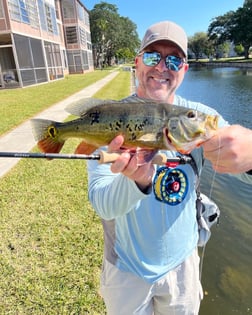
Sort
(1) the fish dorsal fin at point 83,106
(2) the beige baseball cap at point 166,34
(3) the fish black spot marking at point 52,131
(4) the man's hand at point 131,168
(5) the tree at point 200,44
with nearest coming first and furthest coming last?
(4) the man's hand at point 131,168 → (1) the fish dorsal fin at point 83,106 → (3) the fish black spot marking at point 52,131 → (2) the beige baseball cap at point 166,34 → (5) the tree at point 200,44

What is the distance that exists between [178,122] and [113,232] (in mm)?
962

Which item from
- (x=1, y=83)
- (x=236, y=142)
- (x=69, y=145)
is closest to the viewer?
(x=236, y=142)

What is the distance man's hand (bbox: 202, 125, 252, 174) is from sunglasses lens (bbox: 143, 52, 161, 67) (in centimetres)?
91

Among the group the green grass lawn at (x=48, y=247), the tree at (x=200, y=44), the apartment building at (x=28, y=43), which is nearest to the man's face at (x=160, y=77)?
the green grass lawn at (x=48, y=247)

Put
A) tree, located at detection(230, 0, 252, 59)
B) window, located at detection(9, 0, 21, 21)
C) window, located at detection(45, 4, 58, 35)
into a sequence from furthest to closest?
1. tree, located at detection(230, 0, 252, 59)
2. window, located at detection(45, 4, 58, 35)
3. window, located at detection(9, 0, 21, 21)

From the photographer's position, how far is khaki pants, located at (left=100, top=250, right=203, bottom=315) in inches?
74.6

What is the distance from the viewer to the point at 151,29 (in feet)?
6.81

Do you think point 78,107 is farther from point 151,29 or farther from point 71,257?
point 71,257

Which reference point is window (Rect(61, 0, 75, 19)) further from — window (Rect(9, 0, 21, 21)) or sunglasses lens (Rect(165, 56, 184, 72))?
sunglasses lens (Rect(165, 56, 184, 72))

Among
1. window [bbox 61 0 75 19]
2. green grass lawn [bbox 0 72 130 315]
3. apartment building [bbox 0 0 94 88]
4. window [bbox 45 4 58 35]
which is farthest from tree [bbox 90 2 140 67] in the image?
green grass lawn [bbox 0 72 130 315]

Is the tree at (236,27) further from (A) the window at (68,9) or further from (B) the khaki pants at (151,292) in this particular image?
(B) the khaki pants at (151,292)

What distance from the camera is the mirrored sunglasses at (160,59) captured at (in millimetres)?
2076

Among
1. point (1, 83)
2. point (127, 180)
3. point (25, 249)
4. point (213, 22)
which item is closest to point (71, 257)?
point (25, 249)

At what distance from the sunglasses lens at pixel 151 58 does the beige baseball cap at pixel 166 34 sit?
2.7 inches
